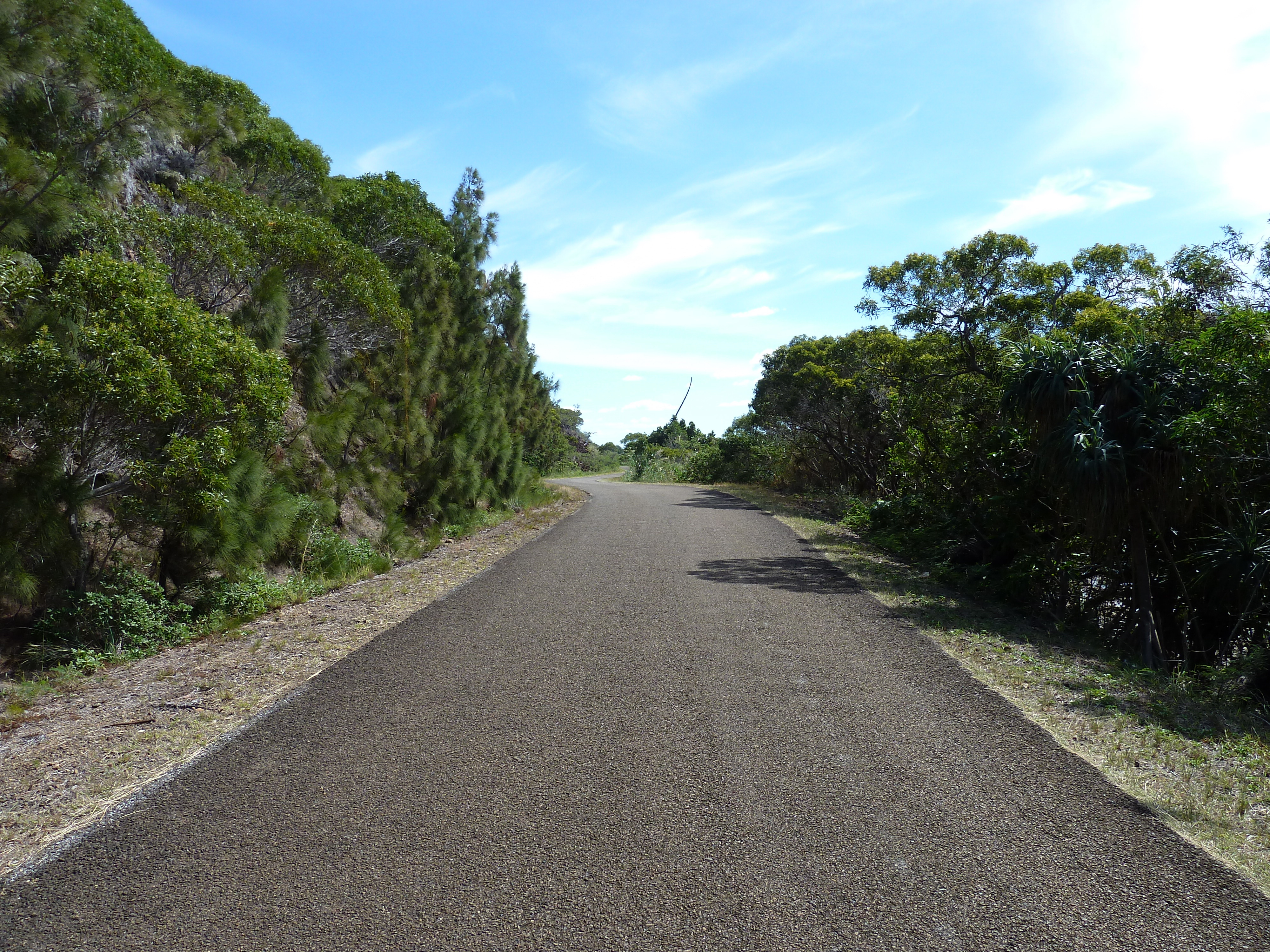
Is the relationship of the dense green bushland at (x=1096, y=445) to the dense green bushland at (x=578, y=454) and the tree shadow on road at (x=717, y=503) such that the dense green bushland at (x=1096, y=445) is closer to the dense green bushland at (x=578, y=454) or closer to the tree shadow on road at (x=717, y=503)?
the tree shadow on road at (x=717, y=503)

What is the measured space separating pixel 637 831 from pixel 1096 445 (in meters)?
6.74

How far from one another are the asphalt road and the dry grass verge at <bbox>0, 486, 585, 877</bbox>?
0.92ft

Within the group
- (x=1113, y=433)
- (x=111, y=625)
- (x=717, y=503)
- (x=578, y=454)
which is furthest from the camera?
(x=578, y=454)

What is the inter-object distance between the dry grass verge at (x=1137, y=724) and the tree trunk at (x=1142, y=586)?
0.87 m

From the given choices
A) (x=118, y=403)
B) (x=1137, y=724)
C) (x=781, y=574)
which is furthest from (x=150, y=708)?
(x=781, y=574)

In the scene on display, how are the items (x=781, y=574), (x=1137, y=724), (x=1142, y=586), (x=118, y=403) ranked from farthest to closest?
(x=781, y=574) → (x=1142, y=586) → (x=118, y=403) → (x=1137, y=724)

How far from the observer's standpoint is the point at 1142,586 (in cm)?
755

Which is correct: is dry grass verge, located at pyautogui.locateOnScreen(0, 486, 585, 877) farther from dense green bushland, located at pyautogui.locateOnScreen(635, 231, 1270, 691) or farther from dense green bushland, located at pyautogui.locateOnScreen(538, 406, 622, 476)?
dense green bushland, located at pyautogui.locateOnScreen(538, 406, 622, 476)

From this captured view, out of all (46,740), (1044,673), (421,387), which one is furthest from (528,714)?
(421,387)

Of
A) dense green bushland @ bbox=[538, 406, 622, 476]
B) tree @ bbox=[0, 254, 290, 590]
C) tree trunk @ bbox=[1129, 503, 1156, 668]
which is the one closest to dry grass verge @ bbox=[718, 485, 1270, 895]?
tree trunk @ bbox=[1129, 503, 1156, 668]

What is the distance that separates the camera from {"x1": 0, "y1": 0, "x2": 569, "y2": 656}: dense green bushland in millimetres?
5996

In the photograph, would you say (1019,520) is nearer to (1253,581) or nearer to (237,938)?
(1253,581)

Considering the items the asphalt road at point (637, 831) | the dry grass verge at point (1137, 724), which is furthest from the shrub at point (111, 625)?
the dry grass verge at point (1137, 724)

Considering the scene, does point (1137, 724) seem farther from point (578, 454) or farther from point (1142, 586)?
point (578, 454)
